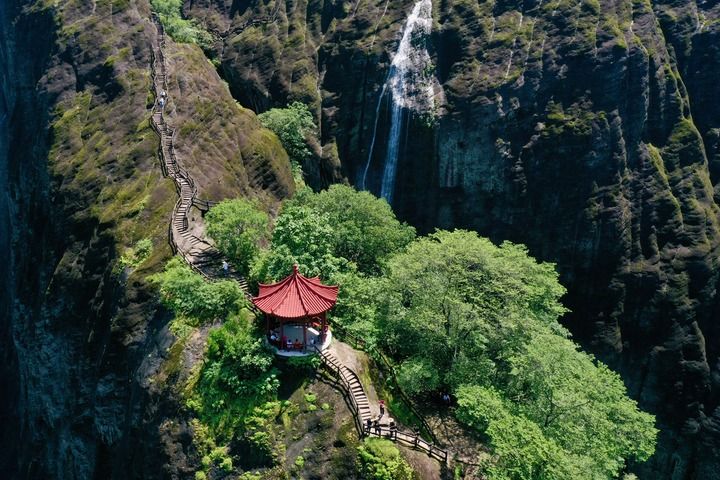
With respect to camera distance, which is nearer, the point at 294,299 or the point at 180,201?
the point at 294,299

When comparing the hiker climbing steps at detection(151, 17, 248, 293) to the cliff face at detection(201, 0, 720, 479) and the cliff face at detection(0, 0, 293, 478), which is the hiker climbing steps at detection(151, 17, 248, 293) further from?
the cliff face at detection(201, 0, 720, 479)

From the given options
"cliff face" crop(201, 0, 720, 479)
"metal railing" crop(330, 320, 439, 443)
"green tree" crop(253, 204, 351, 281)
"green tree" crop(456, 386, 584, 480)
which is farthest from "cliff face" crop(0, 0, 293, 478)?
"cliff face" crop(201, 0, 720, 479)

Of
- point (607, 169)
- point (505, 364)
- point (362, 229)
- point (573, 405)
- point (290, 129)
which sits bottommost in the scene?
point (573, 405)

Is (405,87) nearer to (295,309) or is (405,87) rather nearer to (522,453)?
(295,309)

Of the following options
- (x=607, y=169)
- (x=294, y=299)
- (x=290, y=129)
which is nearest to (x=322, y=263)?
(x=294, y=299)

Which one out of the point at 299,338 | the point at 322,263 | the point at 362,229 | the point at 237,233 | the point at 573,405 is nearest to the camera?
the point at 573,405

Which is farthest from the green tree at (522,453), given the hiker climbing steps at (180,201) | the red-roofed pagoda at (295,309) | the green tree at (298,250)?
the hiker climbing steps at (180,201)
